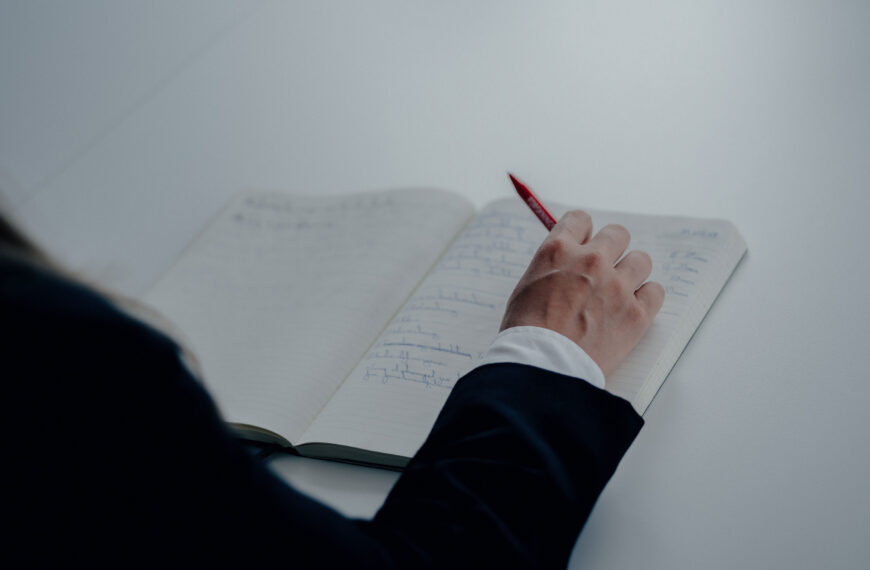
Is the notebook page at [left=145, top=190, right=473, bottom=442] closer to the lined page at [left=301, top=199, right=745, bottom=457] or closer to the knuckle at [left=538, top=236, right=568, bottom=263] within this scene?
the lined page at [left=301, top=199, right=745, bottom=457]

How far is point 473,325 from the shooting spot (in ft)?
2.31

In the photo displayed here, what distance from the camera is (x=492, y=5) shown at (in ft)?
4.12

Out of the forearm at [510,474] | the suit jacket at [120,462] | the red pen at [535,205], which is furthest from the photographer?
A: the red pen at [535,205]

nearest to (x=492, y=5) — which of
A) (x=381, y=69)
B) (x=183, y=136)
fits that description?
(x=381, y=69)

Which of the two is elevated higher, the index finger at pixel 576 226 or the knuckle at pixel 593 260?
the index finger at pixel 576 226

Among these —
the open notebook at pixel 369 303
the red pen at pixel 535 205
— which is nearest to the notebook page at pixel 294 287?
the open notebook at pixel 369 303

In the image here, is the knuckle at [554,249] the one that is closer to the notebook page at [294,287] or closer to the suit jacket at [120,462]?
the notebook page at [294,287]

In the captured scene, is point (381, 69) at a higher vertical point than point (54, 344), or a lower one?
higher

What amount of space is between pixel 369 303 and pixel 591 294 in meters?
0.24

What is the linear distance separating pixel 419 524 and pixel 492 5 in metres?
0.97

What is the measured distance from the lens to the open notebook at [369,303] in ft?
2.13

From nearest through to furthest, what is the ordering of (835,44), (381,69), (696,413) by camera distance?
(696,413) < (835,44) < (381,69)

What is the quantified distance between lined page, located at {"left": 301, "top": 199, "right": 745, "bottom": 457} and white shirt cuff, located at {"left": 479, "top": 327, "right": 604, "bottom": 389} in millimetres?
38

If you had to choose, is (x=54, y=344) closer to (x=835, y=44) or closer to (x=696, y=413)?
(x=696, y=413)
